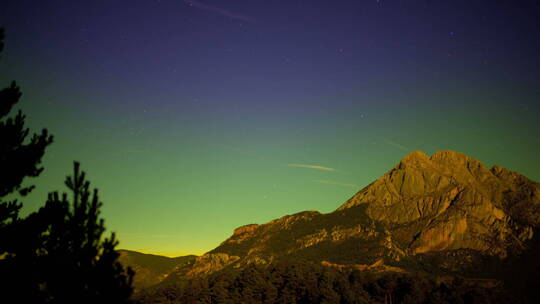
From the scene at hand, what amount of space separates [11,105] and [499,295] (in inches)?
6523

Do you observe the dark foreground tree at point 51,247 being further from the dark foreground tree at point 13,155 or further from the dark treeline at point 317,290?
the dark treeline at point 317,290

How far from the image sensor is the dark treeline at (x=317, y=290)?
471 ft

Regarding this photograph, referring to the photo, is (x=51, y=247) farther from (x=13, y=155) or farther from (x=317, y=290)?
(x=317, y=290)

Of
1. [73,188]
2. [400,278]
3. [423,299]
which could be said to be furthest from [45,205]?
[400,278]

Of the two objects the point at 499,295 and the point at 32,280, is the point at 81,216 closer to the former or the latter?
the point at 32,280

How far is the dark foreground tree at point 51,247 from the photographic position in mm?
17672

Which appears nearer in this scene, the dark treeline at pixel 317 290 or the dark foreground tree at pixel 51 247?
the dark foreground tree at pixel 51 247

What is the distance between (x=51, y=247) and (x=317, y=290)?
14851 cm

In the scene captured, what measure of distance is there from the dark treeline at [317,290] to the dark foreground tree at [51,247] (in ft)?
414

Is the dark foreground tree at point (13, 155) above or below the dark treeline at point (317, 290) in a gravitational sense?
above

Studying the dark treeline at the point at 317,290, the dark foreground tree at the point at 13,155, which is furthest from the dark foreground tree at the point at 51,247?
the dark treeline at the point at 317,290

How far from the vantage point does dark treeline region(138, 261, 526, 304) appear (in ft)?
471

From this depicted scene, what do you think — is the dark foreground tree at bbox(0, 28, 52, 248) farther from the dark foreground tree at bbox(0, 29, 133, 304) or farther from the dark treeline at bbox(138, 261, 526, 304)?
the dark treeline at bbox(138, 261, 526, 304)

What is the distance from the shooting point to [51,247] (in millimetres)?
18172
